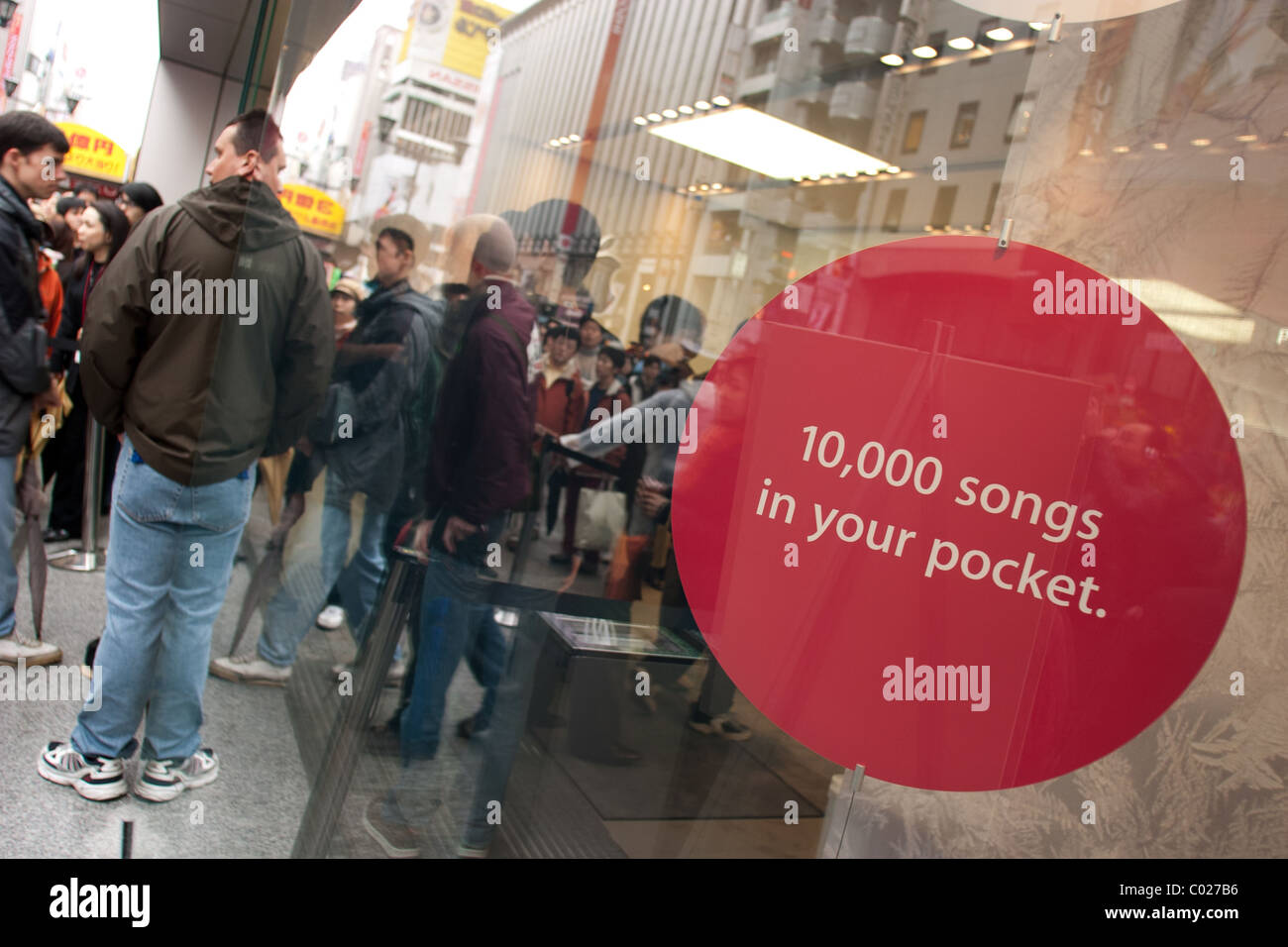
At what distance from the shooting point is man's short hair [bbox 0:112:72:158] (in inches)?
98.3

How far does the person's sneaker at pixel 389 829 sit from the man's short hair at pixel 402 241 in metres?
1.15

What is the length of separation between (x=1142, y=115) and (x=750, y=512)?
109 centimetres

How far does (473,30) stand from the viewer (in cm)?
197

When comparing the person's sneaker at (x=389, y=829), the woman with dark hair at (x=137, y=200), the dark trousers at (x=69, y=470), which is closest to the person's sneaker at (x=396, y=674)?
the person's sneaker at (x=389, y=829)

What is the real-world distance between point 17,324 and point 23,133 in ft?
1.69

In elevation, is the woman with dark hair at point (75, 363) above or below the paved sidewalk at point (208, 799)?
above

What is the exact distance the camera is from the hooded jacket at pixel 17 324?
2514 millimetres

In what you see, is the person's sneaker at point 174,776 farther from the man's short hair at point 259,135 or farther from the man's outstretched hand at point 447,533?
the man's short hair at point 259,135

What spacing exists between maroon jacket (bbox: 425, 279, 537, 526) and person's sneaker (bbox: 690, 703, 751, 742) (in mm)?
571

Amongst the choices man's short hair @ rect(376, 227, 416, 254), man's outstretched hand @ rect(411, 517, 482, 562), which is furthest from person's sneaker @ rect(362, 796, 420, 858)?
man's short hair @ rect(376, 227, 416, 254)

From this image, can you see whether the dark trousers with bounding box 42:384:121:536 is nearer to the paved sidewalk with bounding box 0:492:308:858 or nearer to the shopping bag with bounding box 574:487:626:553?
the paved sidewalk with bounding box 0:492:308:858

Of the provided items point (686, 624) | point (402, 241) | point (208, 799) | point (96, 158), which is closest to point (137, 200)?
point (402, 241)
